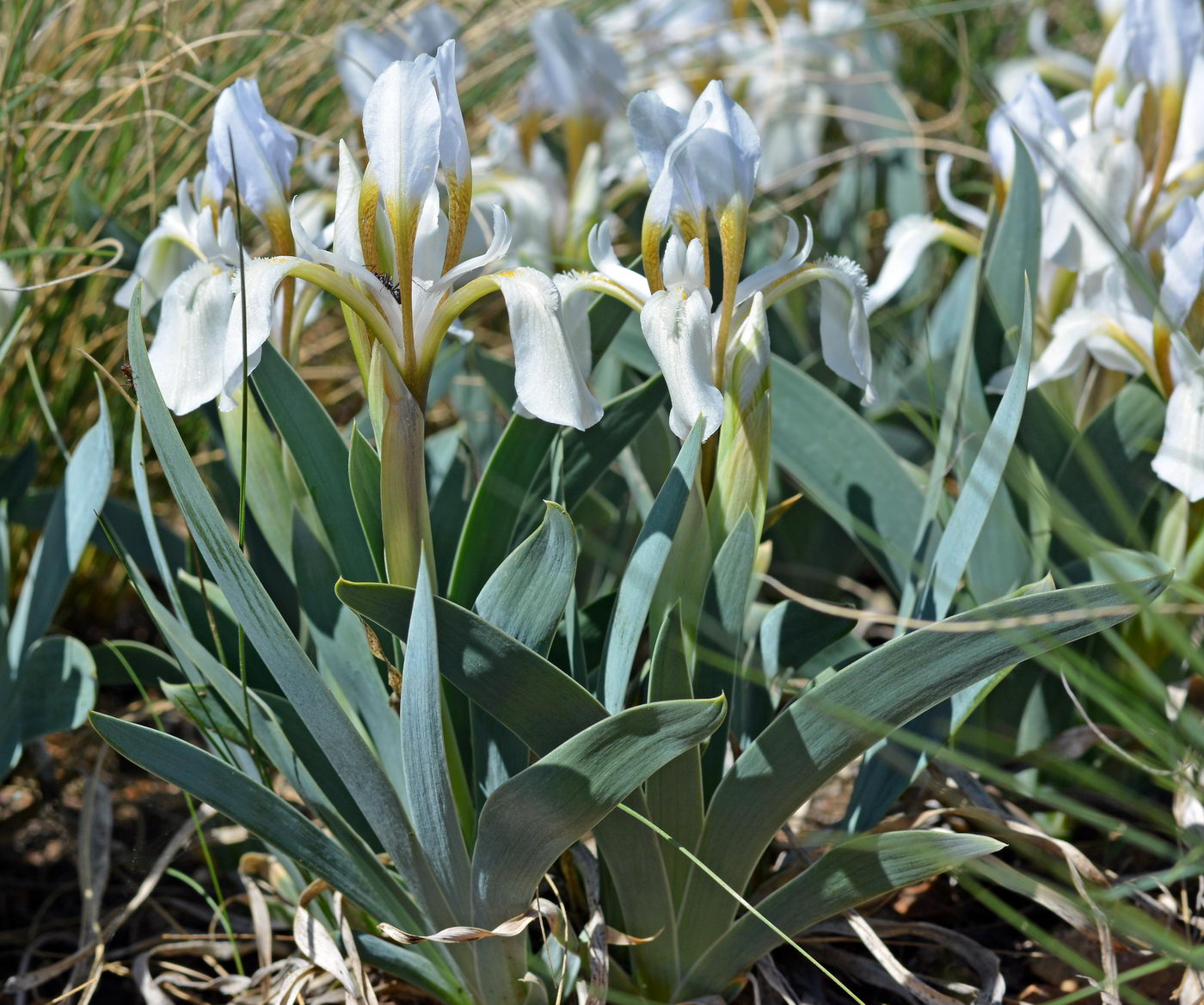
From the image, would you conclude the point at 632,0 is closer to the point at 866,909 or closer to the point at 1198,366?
the point at 1198,366

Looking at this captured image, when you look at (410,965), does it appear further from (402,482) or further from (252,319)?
(252,319)

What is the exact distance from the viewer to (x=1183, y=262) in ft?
2.95

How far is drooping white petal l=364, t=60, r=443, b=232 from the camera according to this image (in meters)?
0.67

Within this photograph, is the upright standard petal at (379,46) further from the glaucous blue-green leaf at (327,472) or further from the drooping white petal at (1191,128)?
the drooping white petal at (1191,128)

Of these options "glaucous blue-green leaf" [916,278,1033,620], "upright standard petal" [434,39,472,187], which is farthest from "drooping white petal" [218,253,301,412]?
"glaucous blue-green leaf" [916,278,1033,620]

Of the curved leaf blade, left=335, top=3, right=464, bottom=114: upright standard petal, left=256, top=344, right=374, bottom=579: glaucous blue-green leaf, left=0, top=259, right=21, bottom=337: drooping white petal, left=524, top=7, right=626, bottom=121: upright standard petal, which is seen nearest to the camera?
the curved leaf blade

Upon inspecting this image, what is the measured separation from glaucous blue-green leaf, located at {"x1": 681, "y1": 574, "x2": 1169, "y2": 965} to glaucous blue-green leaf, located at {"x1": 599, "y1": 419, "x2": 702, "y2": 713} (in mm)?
102

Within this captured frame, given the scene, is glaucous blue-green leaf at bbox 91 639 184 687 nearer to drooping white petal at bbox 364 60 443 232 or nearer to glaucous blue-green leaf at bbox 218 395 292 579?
glaucous blue-green leaf at bbox 218 395 292 579

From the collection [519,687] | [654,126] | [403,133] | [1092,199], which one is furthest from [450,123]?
[1092,199]

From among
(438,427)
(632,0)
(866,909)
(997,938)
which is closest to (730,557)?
(866,909)

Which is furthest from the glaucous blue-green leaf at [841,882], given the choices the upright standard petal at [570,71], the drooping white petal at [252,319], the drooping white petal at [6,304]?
the upright standard petal at [570,71]

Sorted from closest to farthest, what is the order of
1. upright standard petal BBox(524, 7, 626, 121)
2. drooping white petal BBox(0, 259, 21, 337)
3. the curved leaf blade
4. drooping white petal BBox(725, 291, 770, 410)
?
the curved leaf blade → drooping white petal BBox(725, 291, 770, 410) → drooping white petal BBox(0, 259, 21, 337) → upright standard petal BBox(524, 7, 626, 121)

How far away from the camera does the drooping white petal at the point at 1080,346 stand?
1.00 metres

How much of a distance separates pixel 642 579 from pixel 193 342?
33 cm
